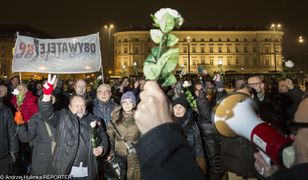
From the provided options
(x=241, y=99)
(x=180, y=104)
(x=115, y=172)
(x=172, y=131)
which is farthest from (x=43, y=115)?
(x=172, y=131)

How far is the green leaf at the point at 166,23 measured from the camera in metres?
1.41

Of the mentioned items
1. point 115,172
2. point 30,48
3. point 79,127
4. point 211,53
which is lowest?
point 115,172

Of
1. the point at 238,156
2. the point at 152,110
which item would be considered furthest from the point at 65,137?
the point at 152,110

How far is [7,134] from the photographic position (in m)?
5.47

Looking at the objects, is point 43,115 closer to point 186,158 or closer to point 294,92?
point 186,158

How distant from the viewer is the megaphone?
54.2 inches

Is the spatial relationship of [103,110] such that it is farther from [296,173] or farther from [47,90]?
[296,173]

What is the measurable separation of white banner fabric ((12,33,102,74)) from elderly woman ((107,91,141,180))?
361 centimetres

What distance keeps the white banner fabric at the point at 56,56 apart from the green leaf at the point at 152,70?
7.48 metres

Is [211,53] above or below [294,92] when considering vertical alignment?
above

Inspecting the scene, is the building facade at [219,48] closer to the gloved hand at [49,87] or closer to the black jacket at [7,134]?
the black jacket at [7,134]

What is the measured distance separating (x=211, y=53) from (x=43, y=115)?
402 feet

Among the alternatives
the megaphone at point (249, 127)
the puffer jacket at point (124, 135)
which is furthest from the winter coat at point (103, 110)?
the megaphone at point (249, 127)

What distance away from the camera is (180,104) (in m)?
5.74
